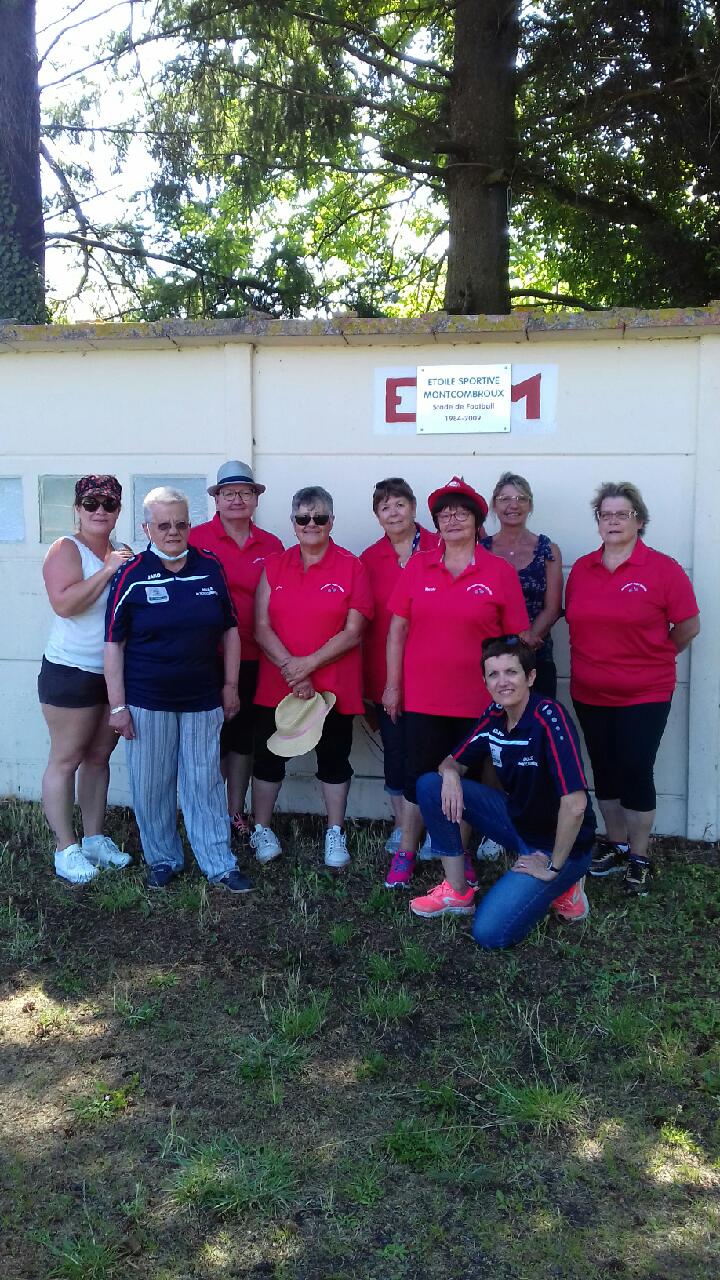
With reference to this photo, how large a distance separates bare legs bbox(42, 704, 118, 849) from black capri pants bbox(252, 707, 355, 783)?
726 mm

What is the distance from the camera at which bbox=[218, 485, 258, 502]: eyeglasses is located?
5035 mm

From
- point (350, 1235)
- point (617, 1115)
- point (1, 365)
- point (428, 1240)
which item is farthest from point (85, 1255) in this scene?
point (1, 365)

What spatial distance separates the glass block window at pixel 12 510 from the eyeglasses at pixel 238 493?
1.54m

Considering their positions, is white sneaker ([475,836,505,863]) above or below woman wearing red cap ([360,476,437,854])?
below

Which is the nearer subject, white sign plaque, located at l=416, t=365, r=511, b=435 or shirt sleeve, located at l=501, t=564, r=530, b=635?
shirt sleeve, located at l=501, t=564, r=530, b=635

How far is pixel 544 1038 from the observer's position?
11.3ft

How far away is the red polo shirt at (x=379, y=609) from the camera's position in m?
5.07

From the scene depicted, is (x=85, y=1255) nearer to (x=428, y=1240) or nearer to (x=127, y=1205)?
(x=127, y=1205)

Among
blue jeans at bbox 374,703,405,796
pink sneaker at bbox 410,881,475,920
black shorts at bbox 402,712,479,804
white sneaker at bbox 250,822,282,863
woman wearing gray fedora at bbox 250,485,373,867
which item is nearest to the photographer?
pink sneaker at bbox 410,881,475,920

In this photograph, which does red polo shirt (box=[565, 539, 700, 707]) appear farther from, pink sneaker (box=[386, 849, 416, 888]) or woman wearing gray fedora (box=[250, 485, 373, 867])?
pink sneaker (box=[386, 849, 416, 888])

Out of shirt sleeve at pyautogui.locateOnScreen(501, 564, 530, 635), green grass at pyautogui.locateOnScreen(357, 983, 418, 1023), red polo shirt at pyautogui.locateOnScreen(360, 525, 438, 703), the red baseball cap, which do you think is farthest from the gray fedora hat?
green grass at pyautogui.locateOnScreen(357, 983, 418, 1023)

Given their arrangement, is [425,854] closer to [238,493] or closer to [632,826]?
[632,826]

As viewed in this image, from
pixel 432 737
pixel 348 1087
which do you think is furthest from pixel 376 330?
pixel 348 1087

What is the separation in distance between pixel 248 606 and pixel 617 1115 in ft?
9.51
